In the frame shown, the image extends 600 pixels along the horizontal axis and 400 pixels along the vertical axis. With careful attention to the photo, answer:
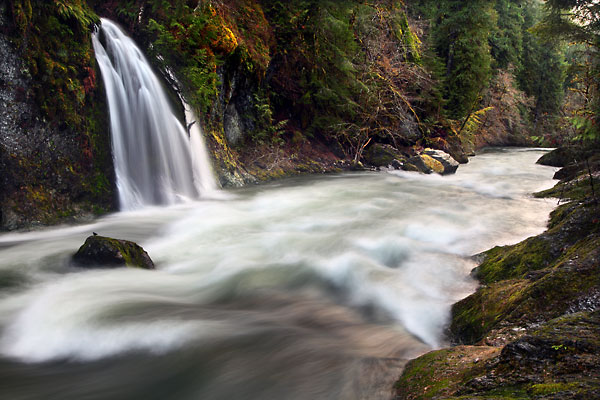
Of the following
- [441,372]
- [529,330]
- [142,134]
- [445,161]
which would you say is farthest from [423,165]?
[441,372]

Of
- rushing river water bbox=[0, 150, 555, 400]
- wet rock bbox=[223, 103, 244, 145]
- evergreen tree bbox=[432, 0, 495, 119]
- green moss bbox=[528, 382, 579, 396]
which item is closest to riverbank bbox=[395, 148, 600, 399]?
green moss bbox=[528, 382, 579, 396]

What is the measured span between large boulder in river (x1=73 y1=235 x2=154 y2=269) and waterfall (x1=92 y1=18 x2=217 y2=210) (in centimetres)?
279

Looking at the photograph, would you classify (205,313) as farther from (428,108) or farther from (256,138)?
(428,108)

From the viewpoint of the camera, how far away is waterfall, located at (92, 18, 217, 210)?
7922 mm

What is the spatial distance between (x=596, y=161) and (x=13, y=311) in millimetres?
10569

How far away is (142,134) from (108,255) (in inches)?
164

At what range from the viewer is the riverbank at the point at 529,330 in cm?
187

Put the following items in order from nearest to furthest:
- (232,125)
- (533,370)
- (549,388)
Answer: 1. (549,388)
2. (533,370)
3. (232,125)

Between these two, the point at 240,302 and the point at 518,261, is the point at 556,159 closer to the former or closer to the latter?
the point at 518,261

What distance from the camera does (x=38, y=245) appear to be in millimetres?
5723

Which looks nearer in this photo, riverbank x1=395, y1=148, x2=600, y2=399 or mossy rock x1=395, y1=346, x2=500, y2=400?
riverbank x1=395, y1=148, x2=600, y2=399

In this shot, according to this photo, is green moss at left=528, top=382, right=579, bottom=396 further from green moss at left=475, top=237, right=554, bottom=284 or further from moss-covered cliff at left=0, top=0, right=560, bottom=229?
moss-covered cliff at left=0, top=0, right=560, bottom=229

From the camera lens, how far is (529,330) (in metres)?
2.43

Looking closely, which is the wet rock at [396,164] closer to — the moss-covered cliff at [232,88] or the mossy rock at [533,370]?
the moss-covered cliff at [232,88]
